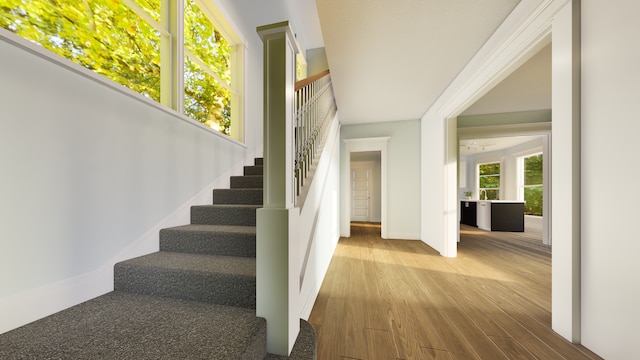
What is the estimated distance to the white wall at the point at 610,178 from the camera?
3.50 feet

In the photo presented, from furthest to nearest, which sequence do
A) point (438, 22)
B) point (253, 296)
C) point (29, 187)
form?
point (438, 22), point (253, 296), point (29, 187)

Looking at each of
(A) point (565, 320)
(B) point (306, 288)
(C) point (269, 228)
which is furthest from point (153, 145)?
(A) point (565, 320)

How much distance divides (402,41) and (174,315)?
2.74 metres

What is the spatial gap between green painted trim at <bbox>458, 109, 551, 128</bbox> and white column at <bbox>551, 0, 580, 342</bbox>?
3.32m

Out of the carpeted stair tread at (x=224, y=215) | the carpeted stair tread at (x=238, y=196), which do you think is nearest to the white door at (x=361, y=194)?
the carpeted stair tread at (x=238, y=196)

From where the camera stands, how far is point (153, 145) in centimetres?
165

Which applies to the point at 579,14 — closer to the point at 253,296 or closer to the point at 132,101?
the point at 253,296

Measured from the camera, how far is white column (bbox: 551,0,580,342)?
4.34ft

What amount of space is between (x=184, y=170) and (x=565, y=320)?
3052 millimetres

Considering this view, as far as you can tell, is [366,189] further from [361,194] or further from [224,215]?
[224,215]

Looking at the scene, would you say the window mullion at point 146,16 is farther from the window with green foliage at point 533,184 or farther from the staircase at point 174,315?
the window with green foliage at point 533,184

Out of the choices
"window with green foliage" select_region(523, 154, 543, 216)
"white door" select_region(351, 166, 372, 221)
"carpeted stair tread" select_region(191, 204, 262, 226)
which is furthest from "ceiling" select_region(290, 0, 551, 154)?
"window with green foliage" select_region(523, 154, 543, 216)

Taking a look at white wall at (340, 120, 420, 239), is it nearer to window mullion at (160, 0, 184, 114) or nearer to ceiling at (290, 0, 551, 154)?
ceiling at (290, 0, 551, 154)

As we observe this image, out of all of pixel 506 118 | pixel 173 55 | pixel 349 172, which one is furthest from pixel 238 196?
pixel 506 118
